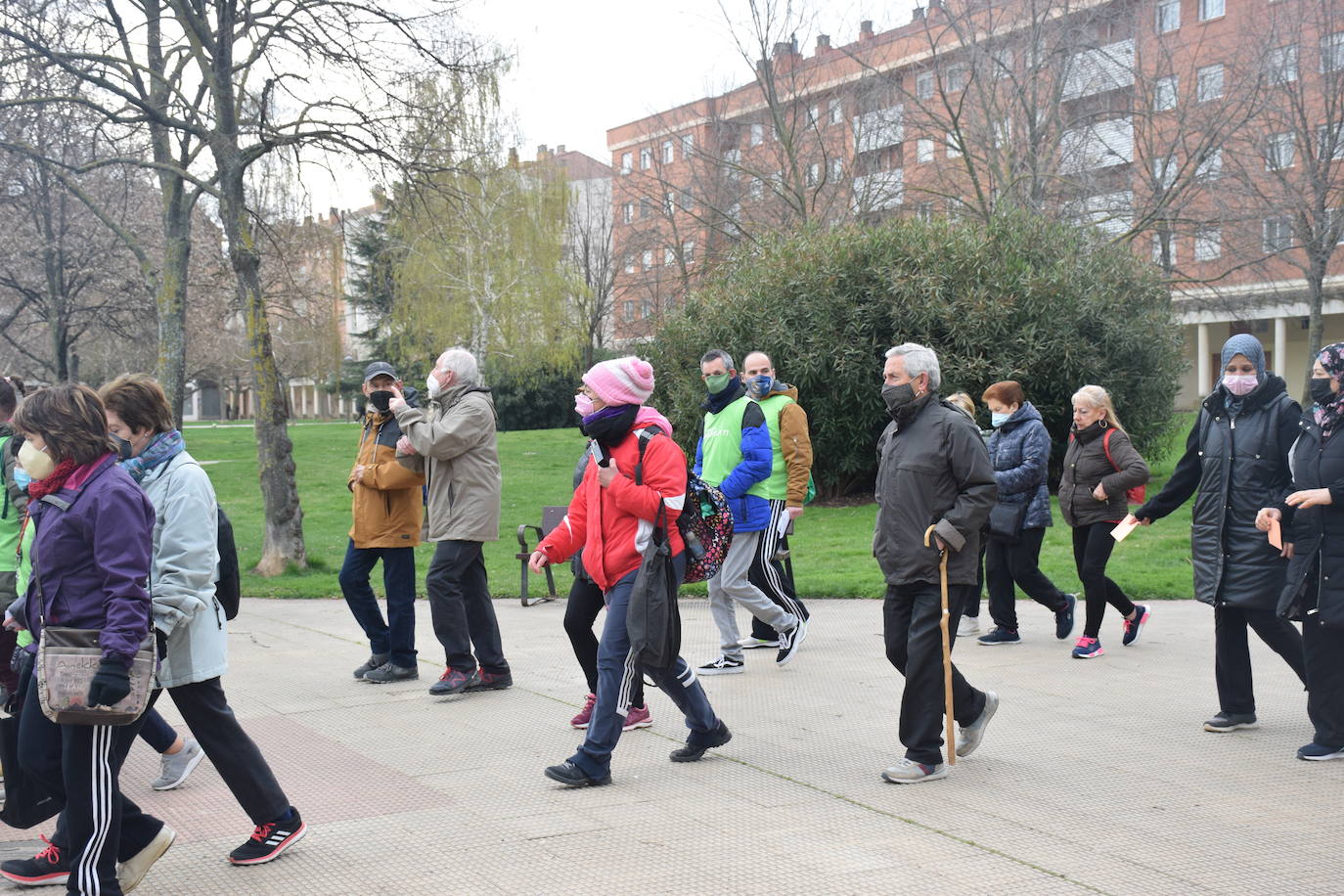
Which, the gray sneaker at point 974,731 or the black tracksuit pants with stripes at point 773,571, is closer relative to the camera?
the gray sneaker at point 974,731

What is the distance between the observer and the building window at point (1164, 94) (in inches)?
984

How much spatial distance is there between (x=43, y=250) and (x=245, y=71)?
1327cm

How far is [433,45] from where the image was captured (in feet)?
43.3

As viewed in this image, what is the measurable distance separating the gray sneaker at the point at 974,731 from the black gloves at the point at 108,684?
3.59 metres

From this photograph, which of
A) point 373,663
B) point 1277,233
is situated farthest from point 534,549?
point 1277,233

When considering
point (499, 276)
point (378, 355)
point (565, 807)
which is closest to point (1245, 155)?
point (565, 807)

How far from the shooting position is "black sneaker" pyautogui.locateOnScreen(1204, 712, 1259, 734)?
606 cm

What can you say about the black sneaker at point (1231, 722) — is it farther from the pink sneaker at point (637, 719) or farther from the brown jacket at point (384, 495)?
the brown jacket at point (384, 495)

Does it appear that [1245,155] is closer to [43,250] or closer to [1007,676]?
[1007,676]

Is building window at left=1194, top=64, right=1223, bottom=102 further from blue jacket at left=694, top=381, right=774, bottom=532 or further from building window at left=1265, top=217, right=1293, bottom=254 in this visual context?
blue jacket at left=694, top=381, right=774, bottom=532

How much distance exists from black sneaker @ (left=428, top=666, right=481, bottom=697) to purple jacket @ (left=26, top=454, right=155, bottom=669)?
3360 millimetres

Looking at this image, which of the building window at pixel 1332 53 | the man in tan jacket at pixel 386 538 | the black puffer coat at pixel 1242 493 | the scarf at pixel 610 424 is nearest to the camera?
the scarf at pixel 610 424

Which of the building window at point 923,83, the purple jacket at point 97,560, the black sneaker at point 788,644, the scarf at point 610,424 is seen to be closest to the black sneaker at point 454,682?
the black sneaker at point 788,644

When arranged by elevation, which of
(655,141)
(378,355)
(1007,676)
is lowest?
(1007,676)
